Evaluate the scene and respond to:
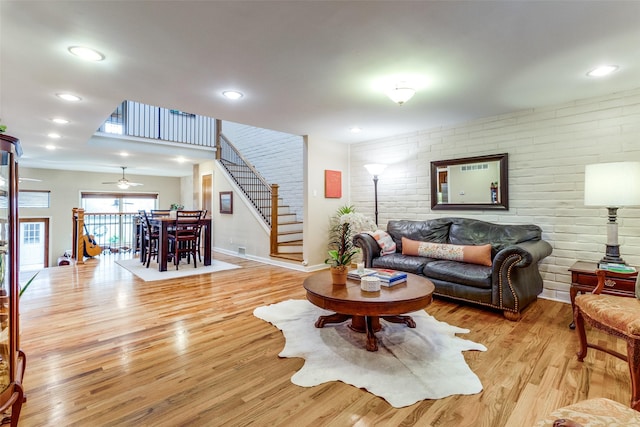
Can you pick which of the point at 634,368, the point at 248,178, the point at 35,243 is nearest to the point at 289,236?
the point at 248,178

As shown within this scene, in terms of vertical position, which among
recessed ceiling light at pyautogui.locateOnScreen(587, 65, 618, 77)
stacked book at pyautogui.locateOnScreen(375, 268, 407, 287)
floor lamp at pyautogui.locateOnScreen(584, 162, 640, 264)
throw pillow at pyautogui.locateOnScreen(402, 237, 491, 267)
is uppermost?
recessed ceiling light at pyautogui.locateOnScreen(587, 65, 618, 77)

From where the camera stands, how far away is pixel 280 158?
7.11 metres

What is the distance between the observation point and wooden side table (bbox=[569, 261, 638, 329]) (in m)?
2.51

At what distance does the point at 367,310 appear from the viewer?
7.26ft

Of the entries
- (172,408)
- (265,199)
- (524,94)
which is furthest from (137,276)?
(524,94)

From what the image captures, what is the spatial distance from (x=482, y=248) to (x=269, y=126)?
10.8ft

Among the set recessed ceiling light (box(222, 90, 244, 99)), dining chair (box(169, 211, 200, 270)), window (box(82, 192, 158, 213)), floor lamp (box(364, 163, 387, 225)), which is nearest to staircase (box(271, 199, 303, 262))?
dining chair (box(169, 211, 200, 270))

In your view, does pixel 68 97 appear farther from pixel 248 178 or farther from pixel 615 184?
pixel 615 184

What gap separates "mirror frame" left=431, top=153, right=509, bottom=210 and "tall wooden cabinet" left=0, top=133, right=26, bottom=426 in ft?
14.7

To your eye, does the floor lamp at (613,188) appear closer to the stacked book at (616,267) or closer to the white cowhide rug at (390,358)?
the stacked book at (616,267)

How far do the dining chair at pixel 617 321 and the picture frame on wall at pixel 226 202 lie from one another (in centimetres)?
633

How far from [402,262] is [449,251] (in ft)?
1.88

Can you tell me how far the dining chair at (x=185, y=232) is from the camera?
5.26 metres

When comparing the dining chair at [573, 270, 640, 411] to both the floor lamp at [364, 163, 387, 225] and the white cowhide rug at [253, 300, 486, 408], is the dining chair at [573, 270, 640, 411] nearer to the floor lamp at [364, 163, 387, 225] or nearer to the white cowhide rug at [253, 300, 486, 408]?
the white cowhide rug at [253, 300, 486, 408]
